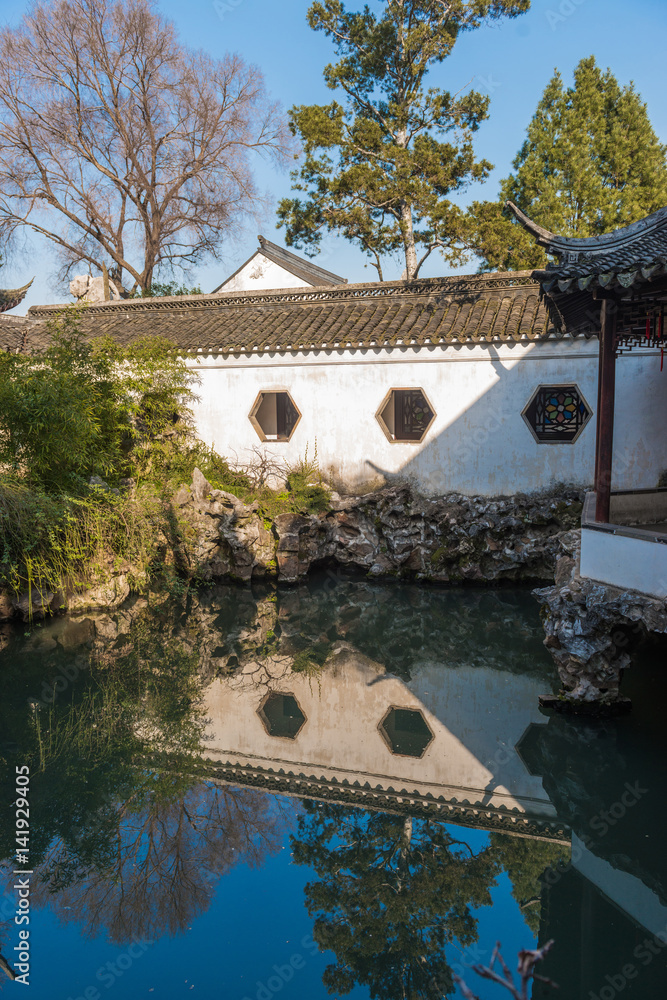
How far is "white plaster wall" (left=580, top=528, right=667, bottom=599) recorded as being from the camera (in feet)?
12.8

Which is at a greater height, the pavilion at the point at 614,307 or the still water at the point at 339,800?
the pavilion at the point at 614,307

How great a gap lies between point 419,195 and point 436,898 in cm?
1063

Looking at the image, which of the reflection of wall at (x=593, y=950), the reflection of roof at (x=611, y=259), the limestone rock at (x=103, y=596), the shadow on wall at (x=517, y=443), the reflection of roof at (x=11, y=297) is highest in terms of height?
the reflection of roof at (x=11, y=297)

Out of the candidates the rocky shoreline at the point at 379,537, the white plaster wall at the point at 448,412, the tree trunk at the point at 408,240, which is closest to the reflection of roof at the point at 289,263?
the tree trunk at the point at 408,240

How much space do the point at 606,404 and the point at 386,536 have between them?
4.11 m

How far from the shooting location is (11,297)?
15273mm

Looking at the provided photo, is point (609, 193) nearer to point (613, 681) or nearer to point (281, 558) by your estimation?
point (281, 558)

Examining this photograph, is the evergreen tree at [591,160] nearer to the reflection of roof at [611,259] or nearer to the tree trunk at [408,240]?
the tree trunk at [408,240]

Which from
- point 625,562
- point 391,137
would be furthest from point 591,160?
point 625,562

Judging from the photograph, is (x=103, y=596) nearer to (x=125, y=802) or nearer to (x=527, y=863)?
(x=125, y=802)

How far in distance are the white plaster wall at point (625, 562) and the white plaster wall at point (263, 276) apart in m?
12.5

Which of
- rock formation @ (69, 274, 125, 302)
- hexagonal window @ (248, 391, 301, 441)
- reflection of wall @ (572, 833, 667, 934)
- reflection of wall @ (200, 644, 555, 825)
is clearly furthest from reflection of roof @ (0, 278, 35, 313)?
reflection of wall @ (572, 833, 667, 934)

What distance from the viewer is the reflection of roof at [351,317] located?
27.3 feet

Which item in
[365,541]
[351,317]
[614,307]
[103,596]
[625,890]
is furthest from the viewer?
[351,317]
